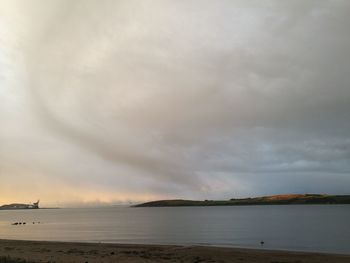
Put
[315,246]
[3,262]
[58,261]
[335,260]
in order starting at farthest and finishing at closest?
[315,246]
[335,260]
[58,261]
[3,262]

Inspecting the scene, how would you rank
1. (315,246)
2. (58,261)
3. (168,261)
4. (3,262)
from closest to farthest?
(3,262), (58,261), (168,261), (315,246)

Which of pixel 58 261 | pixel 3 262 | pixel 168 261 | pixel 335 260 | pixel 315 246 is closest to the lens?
pixel 3 262

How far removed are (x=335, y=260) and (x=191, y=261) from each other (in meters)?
13.5

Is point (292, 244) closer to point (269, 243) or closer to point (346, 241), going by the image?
point (269, 243)

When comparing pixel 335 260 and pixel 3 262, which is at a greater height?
pixel 3 262

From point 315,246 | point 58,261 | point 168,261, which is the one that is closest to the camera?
point 58,261

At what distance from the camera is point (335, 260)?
121ft

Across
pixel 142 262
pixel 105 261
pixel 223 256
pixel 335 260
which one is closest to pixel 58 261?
pixel 105 261

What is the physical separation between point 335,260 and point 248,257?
764 centimetres

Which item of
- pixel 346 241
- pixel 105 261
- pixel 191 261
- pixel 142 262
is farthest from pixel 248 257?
pixel 346 241

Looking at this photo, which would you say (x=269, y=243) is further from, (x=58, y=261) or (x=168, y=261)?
(x=58, y=261)

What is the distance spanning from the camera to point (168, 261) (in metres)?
32.9

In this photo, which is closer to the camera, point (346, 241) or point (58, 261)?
point (58, 261)

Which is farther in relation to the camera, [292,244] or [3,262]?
[292,244]
